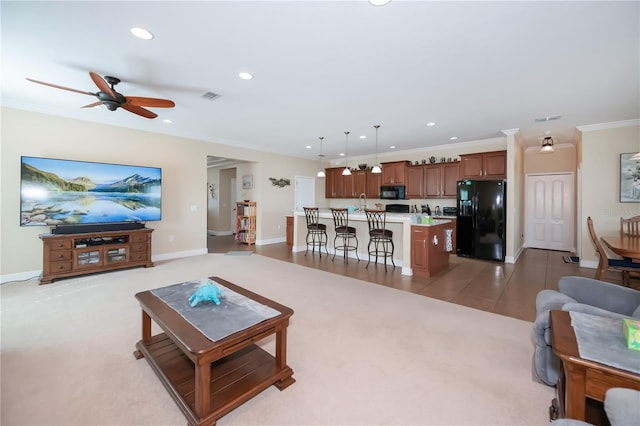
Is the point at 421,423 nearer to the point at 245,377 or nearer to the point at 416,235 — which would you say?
the point at 245,377

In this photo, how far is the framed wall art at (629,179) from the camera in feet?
Answer: 15.1

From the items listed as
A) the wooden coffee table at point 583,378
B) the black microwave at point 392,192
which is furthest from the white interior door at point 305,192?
the wooden coffee table at point 583,378

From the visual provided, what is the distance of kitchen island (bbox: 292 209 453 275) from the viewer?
15.2ft

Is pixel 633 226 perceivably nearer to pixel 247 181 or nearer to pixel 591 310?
pixel 591 310

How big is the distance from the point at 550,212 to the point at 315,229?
6157mm

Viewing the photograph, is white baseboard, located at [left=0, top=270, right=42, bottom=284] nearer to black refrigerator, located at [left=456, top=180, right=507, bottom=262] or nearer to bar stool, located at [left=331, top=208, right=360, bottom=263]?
bar stool, located at [left=331, top=208, right=360, bottom=263]

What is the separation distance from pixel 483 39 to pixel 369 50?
3.29ft

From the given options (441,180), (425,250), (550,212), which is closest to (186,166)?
(425,250)

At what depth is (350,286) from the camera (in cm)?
395

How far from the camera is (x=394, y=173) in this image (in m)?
7.64

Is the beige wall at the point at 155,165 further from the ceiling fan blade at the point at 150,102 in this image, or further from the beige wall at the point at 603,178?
the beige wall at the point at 603,178

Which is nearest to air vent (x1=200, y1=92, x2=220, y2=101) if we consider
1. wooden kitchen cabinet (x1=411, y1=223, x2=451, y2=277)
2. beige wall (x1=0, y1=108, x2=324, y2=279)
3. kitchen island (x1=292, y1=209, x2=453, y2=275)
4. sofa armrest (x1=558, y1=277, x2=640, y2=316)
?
beige wall (x1=0, y1=108, x2=324, y2=279)

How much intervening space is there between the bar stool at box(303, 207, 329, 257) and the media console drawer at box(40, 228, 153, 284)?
3.16 meters

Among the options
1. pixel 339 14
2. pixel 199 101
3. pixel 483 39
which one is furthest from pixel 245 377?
pixel 199 101
